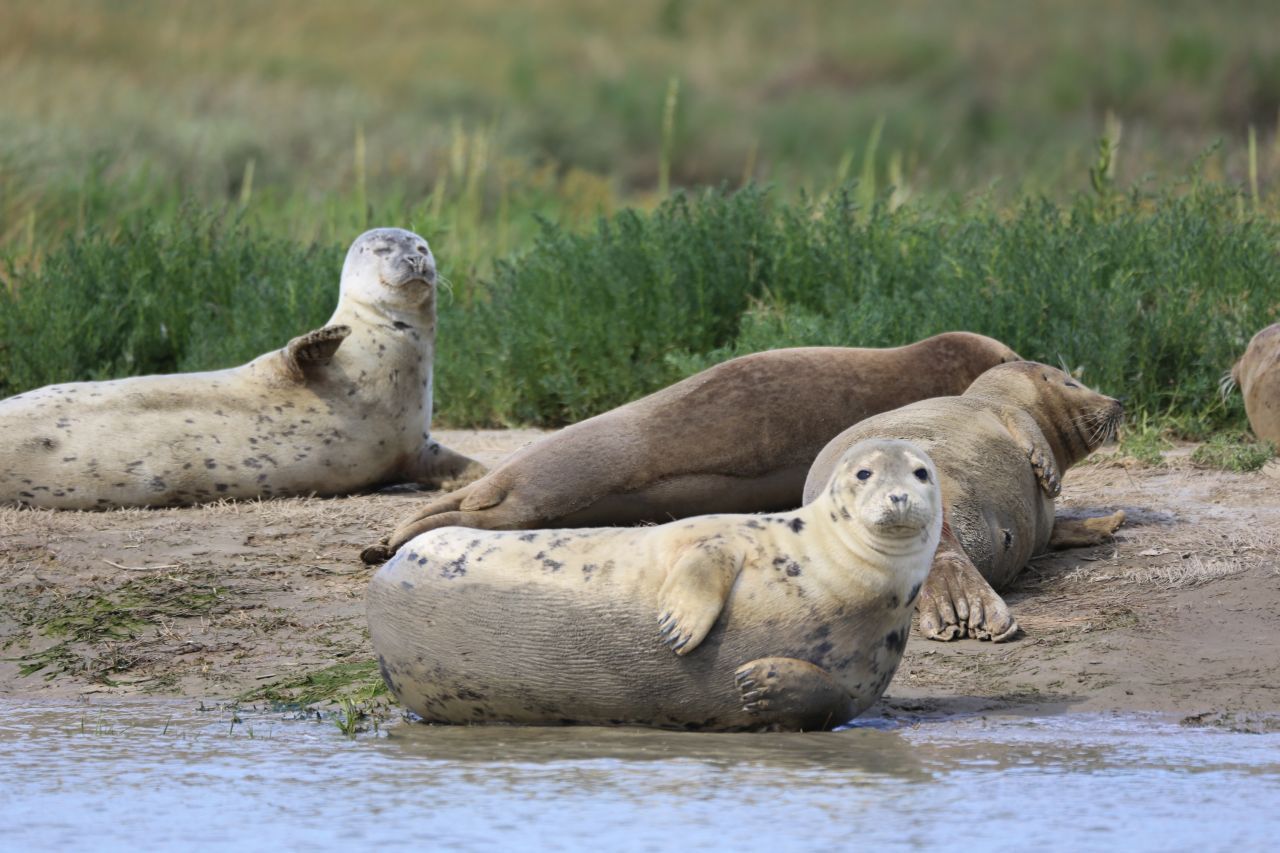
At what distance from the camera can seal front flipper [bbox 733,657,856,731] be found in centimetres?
431

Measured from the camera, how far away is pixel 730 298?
9.23 meters

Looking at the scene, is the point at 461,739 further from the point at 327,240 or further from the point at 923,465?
the point at 327,240

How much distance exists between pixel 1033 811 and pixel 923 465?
1.00 metres

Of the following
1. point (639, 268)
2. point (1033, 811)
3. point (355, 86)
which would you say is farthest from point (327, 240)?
point (355, 86)

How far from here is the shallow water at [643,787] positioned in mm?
3656

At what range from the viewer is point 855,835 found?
359 centimetres

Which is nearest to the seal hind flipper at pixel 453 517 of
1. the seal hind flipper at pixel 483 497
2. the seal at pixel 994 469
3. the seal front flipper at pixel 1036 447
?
the seal hind flipper at pixel 483 497

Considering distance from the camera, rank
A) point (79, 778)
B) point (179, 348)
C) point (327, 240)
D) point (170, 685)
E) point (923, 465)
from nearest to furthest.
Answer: point (79, 778)
point (923, 465)
point (170, 685)
point (179, 348)
point (327, 240)

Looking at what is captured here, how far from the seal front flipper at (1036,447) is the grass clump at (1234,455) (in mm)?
1071

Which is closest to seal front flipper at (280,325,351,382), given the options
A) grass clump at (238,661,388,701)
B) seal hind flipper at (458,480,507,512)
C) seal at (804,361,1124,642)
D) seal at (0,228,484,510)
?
seal at (0,228,484,510)

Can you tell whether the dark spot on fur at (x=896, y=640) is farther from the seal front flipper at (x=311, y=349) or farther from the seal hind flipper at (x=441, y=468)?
the seal front flipper at (x=311, y=349)

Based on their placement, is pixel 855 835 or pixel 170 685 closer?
pixel 855 835

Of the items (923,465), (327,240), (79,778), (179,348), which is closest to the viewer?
(79,778)

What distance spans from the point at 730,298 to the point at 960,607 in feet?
13.3
